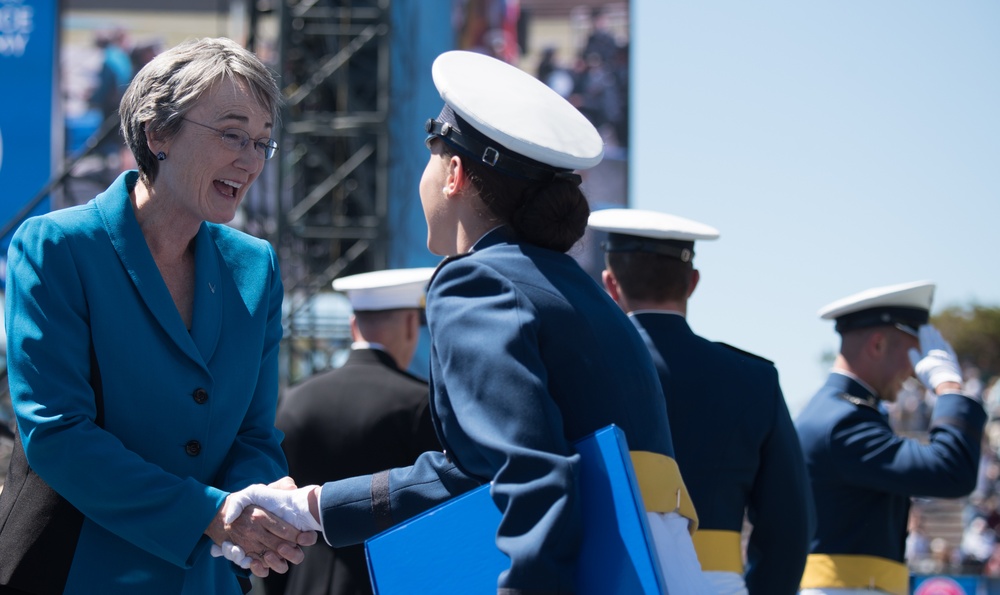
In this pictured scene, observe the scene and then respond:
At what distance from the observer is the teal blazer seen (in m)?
2.19

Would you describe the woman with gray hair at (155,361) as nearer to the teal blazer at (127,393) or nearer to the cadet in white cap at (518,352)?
the teal blazer at (127,393)

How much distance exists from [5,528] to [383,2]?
6719 millimetres

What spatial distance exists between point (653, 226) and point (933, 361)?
69.5 inches

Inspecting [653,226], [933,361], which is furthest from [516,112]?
[933,361]

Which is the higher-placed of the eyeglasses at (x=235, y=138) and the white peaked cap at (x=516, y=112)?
the white peaked cap at (x=516, y=112)

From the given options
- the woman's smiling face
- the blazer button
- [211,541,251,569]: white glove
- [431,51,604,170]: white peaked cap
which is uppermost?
[431,51,604,170]: white peaked cap

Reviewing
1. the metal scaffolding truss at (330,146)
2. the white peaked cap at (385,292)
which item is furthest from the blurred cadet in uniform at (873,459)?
the metal scaffolding truss at (330,146)

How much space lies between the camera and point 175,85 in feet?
7.97

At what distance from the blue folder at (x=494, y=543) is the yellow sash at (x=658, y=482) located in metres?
0.16

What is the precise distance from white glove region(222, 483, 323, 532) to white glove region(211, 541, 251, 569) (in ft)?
0.04

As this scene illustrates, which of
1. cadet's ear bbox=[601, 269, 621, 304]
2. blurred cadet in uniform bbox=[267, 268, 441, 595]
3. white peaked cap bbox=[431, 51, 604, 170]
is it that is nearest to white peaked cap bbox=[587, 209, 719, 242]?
cadet's ear bbox=[601, 269, 621, 304]

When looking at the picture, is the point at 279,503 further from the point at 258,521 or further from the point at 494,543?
the point at 494,543

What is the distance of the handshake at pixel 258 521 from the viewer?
7.47ft

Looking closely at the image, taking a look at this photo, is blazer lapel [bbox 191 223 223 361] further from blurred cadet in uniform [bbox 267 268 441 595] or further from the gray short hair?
blurred cadet in uniform [bbox 267 268 441 595]
